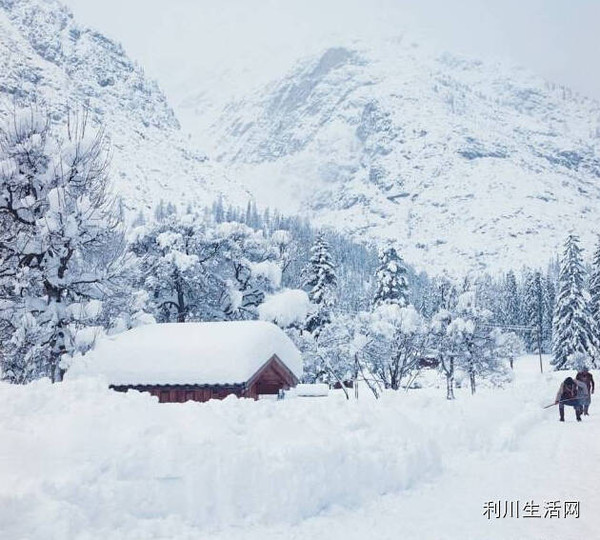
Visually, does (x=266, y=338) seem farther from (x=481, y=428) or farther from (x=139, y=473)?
(x=139, y=473)

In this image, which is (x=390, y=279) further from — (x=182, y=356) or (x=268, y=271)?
(x=182, y=356)

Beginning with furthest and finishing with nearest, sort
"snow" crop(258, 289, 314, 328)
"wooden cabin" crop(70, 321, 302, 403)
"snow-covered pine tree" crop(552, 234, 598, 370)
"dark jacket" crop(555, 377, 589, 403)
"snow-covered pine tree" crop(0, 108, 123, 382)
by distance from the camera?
"snow-covered pine tree" crop(552, 234, 598, 370) → "snow" crop(258, 289, 314, 328) → "dark jacket" crop(555, 377, 589, 403) → "wooden cabin" crop(70, 321, 302, 403) → "snow-covered pine tree" crop(0, 108, 123, 382)

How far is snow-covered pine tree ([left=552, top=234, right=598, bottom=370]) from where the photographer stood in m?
55.0

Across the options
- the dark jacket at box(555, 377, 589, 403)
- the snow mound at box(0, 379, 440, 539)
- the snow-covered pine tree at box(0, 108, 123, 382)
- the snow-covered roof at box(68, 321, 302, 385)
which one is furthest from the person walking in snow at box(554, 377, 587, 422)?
the snow-covered pine tree at box(0, 108, 123, 382)

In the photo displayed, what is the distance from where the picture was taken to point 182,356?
61.6 ft

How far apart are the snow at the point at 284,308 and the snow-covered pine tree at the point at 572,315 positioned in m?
31.6

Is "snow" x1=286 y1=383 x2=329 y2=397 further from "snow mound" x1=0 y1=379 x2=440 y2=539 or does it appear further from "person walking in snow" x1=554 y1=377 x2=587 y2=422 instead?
"snow mound" x1=0 y1=379 x2=440 y2=539

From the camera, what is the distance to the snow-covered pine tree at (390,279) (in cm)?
5091

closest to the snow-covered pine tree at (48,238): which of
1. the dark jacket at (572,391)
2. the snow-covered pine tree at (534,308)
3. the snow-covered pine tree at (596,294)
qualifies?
the dark jacket at (572,391)

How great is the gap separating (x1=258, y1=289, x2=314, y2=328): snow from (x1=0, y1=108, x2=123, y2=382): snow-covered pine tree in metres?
13.9

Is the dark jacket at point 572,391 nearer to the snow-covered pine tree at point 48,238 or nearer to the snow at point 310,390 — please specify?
the snow at point 310,390

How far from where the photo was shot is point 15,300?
711 inches

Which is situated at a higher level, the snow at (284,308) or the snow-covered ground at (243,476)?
the snow at (284,308)

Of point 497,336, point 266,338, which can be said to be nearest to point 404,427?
point 266,338
